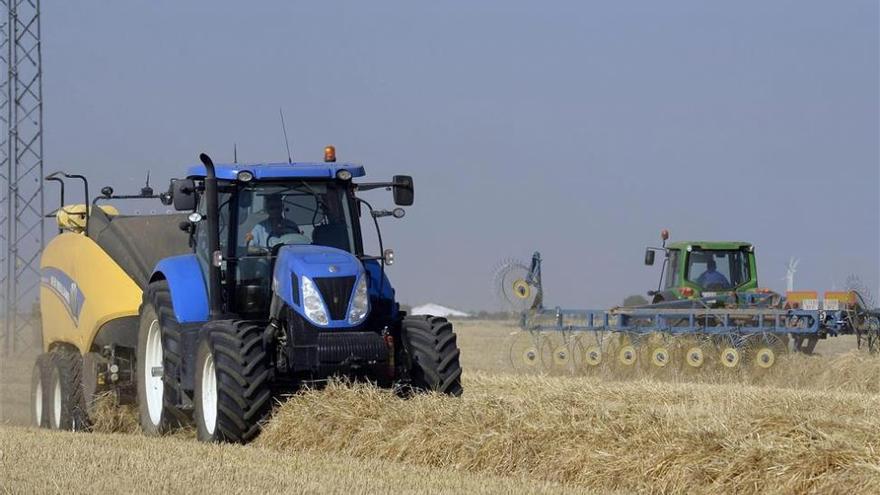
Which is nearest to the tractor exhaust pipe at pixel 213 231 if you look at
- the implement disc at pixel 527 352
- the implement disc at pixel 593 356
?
the implement disc at pixel 593 356

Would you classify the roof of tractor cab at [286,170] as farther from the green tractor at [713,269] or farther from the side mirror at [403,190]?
the green tractor at [713,269]

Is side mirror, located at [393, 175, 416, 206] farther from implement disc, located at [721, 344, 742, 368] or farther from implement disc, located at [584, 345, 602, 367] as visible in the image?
implement disc, located at [584, 345, 602, 367]

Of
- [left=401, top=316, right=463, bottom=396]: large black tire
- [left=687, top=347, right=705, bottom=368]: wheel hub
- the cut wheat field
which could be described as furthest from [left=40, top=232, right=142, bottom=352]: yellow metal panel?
[left=687, top=347, right=705, bottom=368]: wheel hub

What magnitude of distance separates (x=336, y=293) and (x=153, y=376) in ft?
8.42

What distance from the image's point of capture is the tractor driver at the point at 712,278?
Result: 23828mm

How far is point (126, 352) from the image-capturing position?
13.6 meters

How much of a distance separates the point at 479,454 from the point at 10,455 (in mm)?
3295

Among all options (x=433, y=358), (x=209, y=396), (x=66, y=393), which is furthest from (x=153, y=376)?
(x=433, y=358)

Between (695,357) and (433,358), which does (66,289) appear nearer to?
Answer: (433,358)

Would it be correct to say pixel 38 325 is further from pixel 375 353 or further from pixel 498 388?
pixel 375 353

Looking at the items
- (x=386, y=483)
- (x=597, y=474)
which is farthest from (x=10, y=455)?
(x=597, y=474)

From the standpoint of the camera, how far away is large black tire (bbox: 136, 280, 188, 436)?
11.8m

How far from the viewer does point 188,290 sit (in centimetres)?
1177

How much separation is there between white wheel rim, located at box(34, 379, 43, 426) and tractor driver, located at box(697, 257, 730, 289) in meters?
12.2
